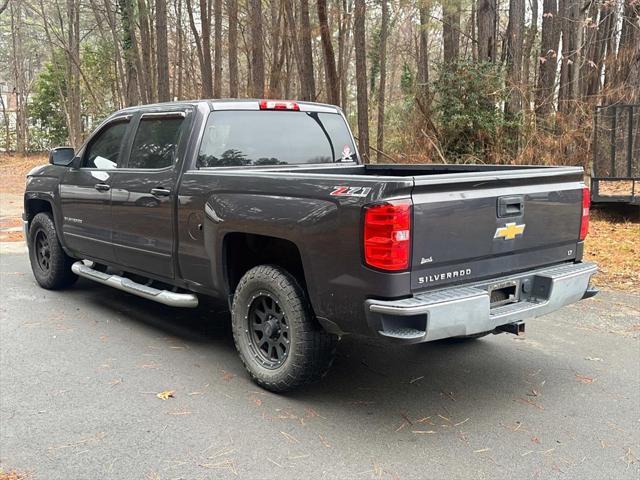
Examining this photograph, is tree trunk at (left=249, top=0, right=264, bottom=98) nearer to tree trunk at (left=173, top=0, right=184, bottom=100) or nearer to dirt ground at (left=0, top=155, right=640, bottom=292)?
dirt ground at (left=0, top=155, right=640, bottom=292)

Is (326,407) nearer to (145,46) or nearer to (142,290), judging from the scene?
(142,290)

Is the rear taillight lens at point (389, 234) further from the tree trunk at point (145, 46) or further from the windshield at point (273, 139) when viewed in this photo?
the tree trunk at point (145, 46)

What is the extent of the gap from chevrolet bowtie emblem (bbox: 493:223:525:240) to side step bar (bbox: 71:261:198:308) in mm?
2447

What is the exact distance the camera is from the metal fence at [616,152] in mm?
11172

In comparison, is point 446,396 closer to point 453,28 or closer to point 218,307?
point 218,307

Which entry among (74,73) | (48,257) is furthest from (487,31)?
(74,73)

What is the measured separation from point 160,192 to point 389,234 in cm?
239

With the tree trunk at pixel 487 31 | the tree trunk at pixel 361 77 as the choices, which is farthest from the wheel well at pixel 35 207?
the tree trunk at pixel 487 31

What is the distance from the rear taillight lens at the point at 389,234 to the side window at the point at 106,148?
3332 millimetres

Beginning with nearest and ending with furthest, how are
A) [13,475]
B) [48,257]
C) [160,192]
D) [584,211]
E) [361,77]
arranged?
[13,475]
[584,211]
[160,192]
[48,257]
[361,77]

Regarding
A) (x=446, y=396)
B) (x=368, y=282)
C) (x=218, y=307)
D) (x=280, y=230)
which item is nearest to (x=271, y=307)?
(x=280, y=230)

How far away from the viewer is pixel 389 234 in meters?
3.48

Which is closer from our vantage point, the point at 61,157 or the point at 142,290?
the point at 142,290

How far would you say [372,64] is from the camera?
34.8m
